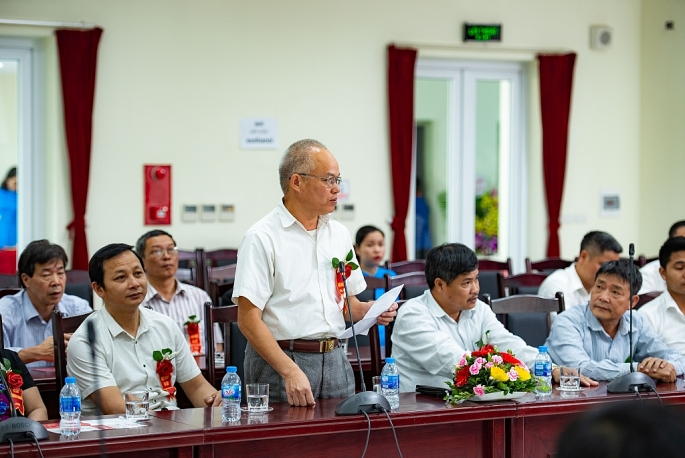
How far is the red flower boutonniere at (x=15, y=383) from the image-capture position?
2.93 meters

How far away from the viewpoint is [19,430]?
241 centimetres

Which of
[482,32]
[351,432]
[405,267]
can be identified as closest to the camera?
[351,432]

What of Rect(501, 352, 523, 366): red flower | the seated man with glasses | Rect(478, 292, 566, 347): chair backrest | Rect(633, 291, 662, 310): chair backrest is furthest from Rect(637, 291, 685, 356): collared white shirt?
the seated man with glasses

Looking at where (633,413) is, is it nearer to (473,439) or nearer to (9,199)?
(473,439)

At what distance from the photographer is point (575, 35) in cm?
814

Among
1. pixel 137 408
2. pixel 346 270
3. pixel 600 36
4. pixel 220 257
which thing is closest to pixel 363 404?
pixel 346 270

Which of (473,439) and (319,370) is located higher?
(319,370)

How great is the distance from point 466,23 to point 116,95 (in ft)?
9.65

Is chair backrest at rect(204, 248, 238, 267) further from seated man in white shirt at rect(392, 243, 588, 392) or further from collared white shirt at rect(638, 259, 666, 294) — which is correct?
seated man in white shirt at rect(392, 243, 588, 392)

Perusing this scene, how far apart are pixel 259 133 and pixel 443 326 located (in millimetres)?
4036

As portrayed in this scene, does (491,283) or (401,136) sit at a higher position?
(401,136)

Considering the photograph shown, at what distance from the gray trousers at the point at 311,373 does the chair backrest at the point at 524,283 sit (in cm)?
270

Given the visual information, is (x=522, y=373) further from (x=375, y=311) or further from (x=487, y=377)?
(x=375, y=311)

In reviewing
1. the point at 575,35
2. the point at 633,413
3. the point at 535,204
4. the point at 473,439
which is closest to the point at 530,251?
the point at 535,204
